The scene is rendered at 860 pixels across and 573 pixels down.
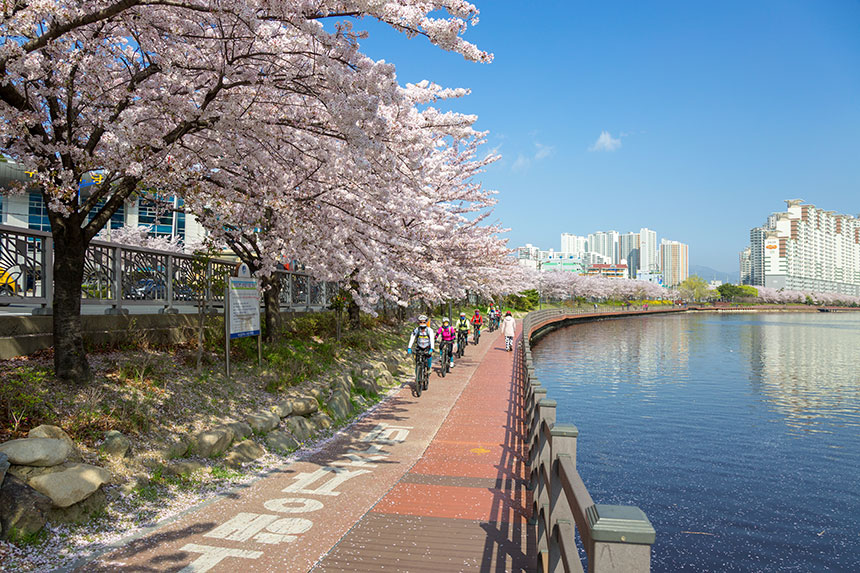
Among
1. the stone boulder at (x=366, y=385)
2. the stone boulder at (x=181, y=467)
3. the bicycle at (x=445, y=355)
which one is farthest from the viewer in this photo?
the bicycle at (x=445, y=355)

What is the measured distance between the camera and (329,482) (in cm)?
817

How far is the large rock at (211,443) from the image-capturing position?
8.22 m

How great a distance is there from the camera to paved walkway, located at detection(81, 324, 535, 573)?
Result: 5.60m

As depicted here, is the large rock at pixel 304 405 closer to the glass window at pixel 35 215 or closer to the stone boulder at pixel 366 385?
the stone boulder at pixel 366 385

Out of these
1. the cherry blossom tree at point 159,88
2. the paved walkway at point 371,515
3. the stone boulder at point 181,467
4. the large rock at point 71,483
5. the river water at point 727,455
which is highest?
the cherry blossom tree at point 159,88

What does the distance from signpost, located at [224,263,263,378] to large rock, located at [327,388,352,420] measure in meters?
1.81

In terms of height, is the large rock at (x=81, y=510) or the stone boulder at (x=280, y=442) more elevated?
the large rock at (x=81, y=510)

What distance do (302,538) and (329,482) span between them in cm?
204

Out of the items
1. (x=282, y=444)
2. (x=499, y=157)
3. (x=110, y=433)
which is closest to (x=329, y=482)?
(x=282, y=444)

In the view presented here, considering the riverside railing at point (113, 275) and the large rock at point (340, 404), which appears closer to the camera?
the riverside railing at point (113, 275)

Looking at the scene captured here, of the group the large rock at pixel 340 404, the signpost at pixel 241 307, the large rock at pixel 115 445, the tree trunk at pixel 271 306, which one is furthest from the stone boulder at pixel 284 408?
the tree trunk at pixel 271 306

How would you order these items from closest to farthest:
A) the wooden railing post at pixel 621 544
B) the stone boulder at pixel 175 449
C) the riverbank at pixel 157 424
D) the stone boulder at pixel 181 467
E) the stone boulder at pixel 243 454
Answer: the wooden railing post at pixel 621 544, the riverbank at pixel 157 424, the stone boulder at pixel 181 467, the stone boulder at pixel 175 449, the stone boulder at pixel 243 454

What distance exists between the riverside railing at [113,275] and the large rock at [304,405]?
2685 mm

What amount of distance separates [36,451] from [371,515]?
3.69m
